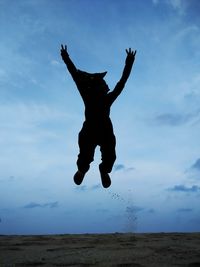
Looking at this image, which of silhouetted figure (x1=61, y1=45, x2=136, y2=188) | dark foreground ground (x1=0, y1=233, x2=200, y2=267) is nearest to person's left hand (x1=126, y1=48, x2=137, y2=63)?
silhouetted figure (x1=61, y1=45, x2=136, y2=188)

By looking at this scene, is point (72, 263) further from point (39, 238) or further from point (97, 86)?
point (39, 238)

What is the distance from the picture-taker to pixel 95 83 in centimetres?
630

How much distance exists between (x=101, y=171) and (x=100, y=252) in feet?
8.29

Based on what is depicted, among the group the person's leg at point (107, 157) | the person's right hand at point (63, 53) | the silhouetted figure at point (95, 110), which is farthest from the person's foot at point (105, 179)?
the person's right hand at point (63, 53)

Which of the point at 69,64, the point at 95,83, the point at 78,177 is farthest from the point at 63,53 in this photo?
the point at 78,177

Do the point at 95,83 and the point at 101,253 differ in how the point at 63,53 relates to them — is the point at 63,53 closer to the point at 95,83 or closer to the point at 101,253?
the point at 95,83

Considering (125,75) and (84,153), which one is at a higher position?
(125,75)

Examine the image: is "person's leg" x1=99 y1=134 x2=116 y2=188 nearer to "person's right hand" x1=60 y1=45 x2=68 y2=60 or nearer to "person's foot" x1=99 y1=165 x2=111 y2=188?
"person's foot" x1=99 y1=165 x2=111 y2=188

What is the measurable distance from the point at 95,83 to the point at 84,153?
1185 millimetres

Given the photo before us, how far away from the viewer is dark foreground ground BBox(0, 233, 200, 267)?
719 centimetres

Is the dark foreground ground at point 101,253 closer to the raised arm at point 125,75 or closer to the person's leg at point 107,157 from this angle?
the person's leg at point 107,157

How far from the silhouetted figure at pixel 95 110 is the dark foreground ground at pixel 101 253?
77.7 inches

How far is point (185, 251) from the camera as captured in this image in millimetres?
8531

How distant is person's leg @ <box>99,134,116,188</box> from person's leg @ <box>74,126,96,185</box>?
0.20 metres
